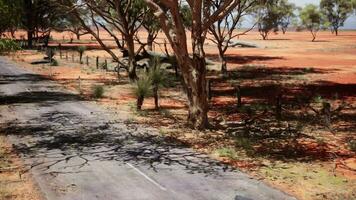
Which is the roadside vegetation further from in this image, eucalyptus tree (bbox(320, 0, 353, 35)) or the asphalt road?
eucalyptus tree (bbox(320, 0, 353, 35))

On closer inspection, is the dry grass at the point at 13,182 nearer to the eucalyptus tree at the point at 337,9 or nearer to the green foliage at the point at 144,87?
the green foliage at the point at 144,87

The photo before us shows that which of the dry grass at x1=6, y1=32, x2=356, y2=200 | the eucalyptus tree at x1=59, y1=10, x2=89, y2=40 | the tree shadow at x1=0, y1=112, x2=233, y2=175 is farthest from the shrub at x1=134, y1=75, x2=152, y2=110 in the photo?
the eucalyptus tree at x1=59, y1=10, x2=89, y2=40

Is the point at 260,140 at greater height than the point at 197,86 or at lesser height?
lesser

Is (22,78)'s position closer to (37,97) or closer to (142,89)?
(37,97)

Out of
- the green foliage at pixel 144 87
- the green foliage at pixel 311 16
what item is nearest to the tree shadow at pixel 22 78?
the green foliage at pixel 144 87

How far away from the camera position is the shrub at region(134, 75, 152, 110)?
2317cm

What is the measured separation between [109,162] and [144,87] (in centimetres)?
938

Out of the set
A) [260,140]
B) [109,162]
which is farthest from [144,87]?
[109,162]

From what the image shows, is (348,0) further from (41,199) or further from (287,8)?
(41,199)

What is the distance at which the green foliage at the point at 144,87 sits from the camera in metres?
23.2

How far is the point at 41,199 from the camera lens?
36.5 feet

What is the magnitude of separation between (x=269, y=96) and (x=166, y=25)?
11.2m

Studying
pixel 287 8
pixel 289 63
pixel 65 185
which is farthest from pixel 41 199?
pixel 287 8

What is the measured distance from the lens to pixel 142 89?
2322cm
